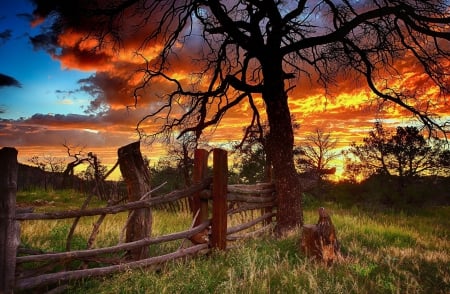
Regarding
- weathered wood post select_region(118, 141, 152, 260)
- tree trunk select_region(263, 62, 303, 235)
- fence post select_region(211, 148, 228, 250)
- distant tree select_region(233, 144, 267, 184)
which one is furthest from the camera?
distant tree select_region(233, 144, 267, 184)

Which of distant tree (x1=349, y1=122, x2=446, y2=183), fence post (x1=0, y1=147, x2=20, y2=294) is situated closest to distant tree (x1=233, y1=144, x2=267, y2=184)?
distant tree (x1=349, y1=122, x2=446, y2=183)

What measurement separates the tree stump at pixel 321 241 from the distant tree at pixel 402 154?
17.1m

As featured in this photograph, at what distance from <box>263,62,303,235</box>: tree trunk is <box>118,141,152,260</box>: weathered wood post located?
14.5 ft

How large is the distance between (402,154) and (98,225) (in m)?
20.3

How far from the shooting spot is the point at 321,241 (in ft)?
21.0

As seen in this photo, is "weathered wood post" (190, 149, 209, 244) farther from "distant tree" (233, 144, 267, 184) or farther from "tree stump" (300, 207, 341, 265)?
"distant tree" (233, 144, 267, 184)

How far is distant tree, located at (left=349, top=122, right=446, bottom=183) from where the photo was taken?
22.4m

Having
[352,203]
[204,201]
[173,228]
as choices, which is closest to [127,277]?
[204,201]

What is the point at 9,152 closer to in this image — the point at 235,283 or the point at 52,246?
the point at 235,283

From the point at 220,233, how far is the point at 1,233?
353 cm

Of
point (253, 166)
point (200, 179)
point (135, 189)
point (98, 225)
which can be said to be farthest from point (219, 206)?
point (253, 166)

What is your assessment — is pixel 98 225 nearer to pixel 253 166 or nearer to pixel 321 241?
pixel 321 241

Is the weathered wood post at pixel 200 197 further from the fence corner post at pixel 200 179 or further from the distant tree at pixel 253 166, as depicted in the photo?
the distant tree at pixel 253 166

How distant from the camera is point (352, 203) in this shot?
23.0 m
